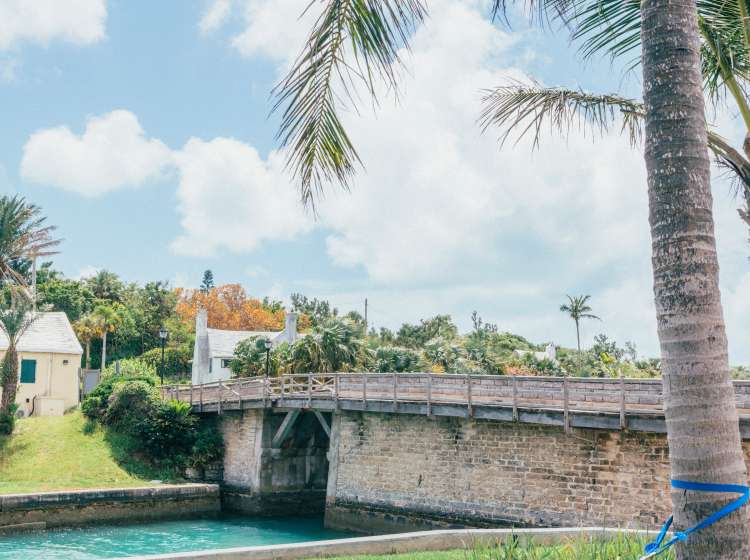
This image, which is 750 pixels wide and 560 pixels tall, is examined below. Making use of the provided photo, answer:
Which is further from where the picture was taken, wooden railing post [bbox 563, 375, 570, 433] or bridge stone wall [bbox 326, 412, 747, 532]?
wooden railing post [bbox 563, 375, 570, 433]

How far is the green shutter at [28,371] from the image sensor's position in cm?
3481

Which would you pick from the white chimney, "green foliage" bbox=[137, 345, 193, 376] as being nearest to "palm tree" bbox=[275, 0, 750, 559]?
the white chimney

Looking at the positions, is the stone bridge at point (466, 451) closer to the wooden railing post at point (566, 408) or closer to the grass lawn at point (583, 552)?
the wooden railing post at point (566, 408)

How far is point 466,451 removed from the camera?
810 inches

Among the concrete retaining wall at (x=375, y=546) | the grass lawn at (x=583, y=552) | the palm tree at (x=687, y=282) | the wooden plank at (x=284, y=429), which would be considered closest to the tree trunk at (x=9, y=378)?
the wooden plank at (x=284, y=429)

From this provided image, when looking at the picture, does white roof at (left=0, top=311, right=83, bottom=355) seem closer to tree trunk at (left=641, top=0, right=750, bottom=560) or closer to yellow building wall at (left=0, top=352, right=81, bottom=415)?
yellow building wall at (left=0, top=352, right=81, bottom=415)

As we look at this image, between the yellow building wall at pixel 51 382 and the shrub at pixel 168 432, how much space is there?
6.99 m

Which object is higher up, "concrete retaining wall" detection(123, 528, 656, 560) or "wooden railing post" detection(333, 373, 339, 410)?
"wooden railing post" detection(333, 373, 339, 410)

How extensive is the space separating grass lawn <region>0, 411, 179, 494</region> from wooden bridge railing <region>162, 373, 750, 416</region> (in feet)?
18.6

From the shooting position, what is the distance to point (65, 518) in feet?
78.2

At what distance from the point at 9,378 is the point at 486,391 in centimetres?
2038

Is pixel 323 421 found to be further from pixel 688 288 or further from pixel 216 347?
pixel 688 288

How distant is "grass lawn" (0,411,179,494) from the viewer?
88.6 ft

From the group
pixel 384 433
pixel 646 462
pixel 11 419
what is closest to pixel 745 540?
pixel 646 462
